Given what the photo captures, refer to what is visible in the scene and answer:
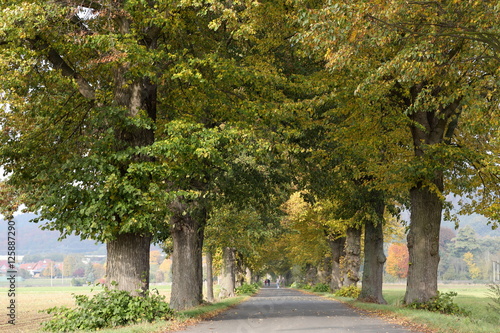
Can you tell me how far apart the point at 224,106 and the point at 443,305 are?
986cm

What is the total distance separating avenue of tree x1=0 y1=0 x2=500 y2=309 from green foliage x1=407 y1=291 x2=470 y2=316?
347 millimetres

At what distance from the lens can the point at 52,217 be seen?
49.7ft

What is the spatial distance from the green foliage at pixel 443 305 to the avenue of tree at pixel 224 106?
0.35m

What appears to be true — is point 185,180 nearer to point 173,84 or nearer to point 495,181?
point 173,84

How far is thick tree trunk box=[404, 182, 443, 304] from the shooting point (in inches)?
784

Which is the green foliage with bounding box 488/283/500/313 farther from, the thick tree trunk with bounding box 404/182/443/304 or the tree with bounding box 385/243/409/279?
the tree with bounding box 385/243/409/279

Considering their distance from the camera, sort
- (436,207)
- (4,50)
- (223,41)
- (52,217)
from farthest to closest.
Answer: (436,207)
(223,41)
(52,217)
(4,50)

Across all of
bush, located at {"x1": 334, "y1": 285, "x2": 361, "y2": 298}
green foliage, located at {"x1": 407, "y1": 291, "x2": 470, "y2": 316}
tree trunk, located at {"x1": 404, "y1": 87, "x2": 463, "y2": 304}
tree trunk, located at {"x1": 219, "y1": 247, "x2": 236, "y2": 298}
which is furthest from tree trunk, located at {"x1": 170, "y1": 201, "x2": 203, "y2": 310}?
tree trunk, located at {"x1": 219, "y1": 247, "x2": 236, "y2": 298}

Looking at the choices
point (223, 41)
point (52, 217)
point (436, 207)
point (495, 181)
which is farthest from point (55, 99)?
point (495, 181)

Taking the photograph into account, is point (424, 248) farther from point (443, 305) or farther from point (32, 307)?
point (32, 307)

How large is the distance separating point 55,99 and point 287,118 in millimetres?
7313

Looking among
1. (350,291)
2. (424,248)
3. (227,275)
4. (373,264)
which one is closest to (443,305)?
(424,248)

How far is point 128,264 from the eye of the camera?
54.1ft

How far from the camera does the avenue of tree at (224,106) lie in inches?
542
